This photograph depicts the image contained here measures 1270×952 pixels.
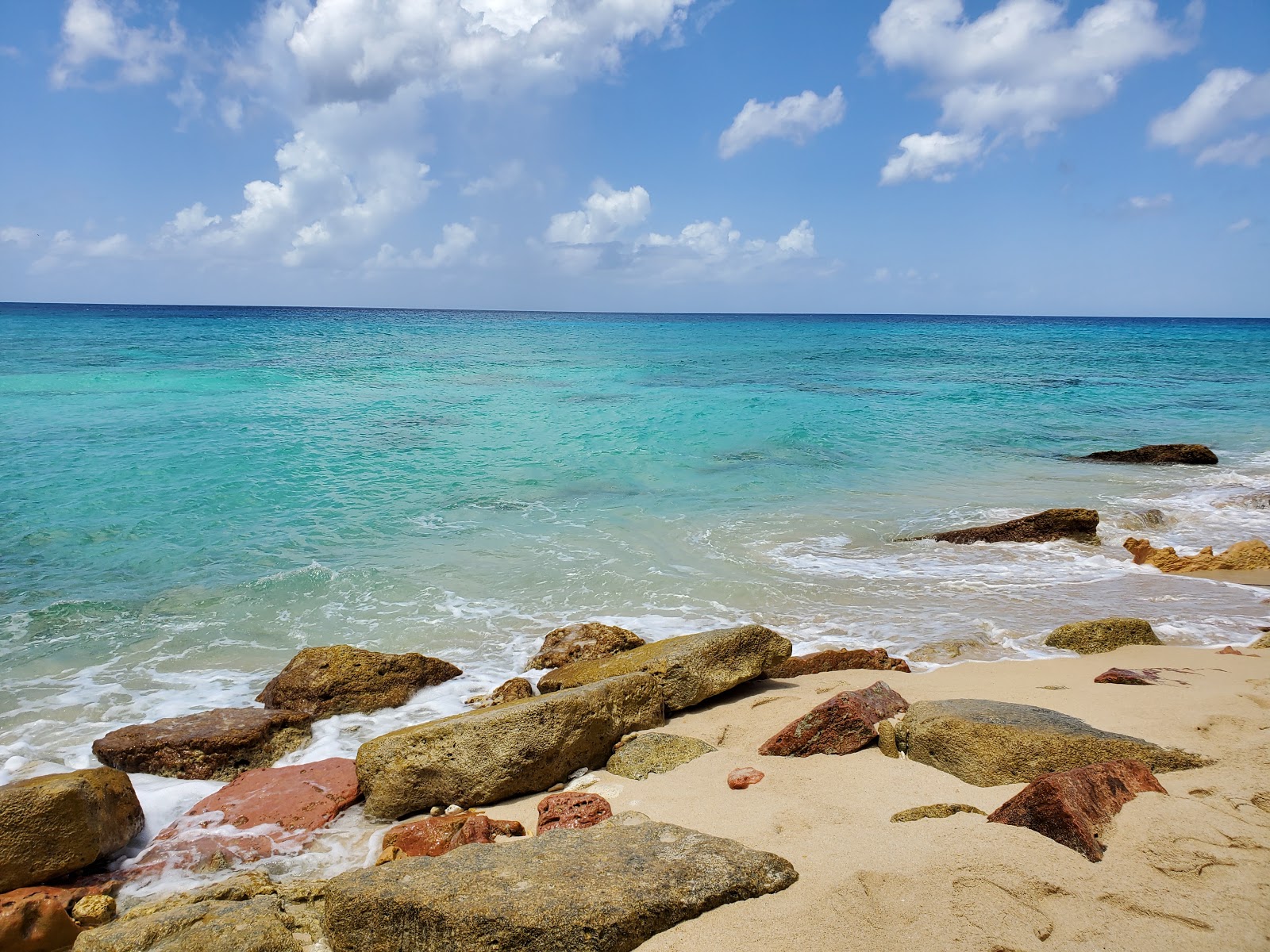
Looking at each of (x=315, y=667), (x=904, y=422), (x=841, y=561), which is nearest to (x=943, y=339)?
(x=904, y=422)

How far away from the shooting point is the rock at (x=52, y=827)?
3824 mm

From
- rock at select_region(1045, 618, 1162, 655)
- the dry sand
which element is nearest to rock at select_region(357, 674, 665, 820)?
the dry sand

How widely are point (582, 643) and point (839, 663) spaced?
2229 mm

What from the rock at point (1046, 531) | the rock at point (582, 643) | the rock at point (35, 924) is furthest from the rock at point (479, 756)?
the rock at point (1046, 531)

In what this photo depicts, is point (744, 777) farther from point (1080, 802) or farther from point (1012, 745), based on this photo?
point (1080, 802)

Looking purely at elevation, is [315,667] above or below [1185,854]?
below

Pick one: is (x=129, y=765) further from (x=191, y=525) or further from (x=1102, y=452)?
(x=1102, y=452)

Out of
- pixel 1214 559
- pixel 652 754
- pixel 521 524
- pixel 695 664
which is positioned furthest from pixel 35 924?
pixel 1214 559

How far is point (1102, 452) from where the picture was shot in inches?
629

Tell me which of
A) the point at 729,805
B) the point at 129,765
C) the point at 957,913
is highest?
the point at 957,913

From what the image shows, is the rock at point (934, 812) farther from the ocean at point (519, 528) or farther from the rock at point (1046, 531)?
the rock at point (1046, 531)

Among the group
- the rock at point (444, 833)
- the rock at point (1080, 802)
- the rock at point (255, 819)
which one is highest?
the rock at point (1080, 802)

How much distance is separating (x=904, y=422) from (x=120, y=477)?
18.3m

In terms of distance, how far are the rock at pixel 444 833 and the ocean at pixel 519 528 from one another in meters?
1.41
